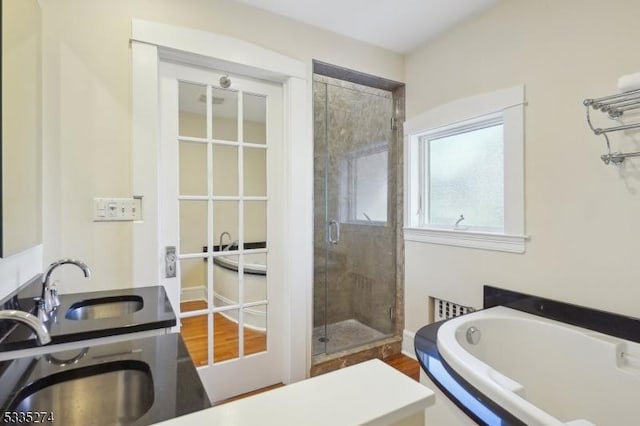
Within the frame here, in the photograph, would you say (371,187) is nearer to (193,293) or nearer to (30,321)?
(193,293)

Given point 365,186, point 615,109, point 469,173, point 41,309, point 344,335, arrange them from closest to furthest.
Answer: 1. point 41,309
2. point 615,109
3. point 469,173
4. point 344,335
5. point 365,186

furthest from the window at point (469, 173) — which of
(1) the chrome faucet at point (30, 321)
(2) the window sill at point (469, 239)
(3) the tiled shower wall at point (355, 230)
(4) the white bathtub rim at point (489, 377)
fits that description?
(1) the chrome faucet at point (30, 321)

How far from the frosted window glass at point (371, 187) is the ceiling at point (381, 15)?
0.92 metres

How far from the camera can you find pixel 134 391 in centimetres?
90

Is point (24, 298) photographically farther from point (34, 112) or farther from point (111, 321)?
point (34, 112)

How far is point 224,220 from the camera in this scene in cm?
210

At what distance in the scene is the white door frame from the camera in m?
1.74

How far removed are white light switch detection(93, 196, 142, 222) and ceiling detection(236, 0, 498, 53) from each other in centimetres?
141

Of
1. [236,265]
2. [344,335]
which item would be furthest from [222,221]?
[344,335]

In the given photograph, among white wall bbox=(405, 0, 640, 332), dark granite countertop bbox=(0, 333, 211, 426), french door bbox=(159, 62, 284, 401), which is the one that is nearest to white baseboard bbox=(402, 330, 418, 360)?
white wall bbox=(405, 0, 640, 332)

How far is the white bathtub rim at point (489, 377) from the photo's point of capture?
0.96m

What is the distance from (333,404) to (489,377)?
0.92 meters

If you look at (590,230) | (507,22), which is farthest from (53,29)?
(590,230)

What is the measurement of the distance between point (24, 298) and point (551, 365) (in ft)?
7.88
